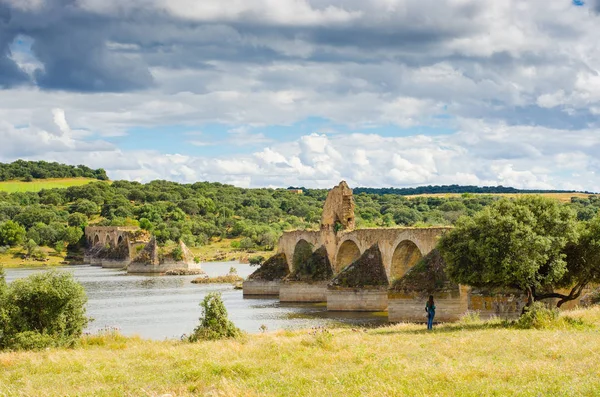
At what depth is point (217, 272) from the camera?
8944 centimetres

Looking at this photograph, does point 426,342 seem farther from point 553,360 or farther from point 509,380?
point 509,380

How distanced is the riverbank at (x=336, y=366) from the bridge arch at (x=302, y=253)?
34.1 meters

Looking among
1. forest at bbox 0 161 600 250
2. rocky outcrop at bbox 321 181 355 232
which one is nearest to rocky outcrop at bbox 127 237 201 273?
forest at bbox 0 161 600 250

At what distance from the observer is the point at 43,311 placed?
24.6 meters

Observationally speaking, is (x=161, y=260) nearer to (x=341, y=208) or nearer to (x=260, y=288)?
(x=260, y=288)

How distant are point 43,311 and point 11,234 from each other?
10470cm

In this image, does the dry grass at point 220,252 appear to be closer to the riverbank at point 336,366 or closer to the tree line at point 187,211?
the tree line at point 187,211

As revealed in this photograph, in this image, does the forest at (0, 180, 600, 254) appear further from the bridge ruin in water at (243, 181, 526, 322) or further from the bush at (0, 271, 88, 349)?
the bush at (0, 271, 88, 349)

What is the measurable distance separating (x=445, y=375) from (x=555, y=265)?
42.0 ft

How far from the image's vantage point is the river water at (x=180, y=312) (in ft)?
128

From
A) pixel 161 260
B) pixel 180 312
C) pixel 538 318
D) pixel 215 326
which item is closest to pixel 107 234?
pixel 161 260

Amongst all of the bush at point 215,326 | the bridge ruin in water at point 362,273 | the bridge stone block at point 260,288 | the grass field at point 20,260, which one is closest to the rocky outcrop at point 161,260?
the grass field at point 20,260

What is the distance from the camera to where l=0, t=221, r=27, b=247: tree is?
121475 mm

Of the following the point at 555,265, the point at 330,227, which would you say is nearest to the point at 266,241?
the point at 330,227
